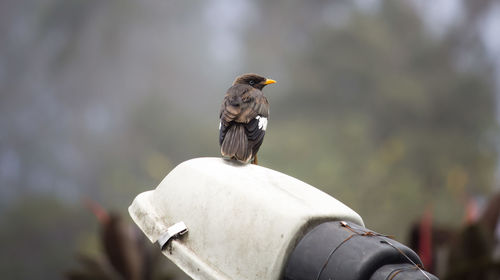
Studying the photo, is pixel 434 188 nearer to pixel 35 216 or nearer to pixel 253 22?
pixel 253 22

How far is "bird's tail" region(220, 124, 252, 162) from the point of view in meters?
1.82

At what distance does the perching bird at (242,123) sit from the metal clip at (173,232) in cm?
65

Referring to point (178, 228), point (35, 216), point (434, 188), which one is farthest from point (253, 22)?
point (178, 228)

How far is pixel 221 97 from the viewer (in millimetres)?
6906

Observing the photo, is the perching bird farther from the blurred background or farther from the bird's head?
the blurred background

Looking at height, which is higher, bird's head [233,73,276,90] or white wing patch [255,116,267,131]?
bird's head [233,73,276,90]

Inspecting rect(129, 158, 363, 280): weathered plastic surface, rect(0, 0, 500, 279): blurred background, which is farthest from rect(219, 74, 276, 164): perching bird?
rect(0, 0, 500, 279): blurred background

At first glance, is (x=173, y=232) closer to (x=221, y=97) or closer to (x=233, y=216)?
(x=233, y=216)

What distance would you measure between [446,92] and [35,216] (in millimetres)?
5361

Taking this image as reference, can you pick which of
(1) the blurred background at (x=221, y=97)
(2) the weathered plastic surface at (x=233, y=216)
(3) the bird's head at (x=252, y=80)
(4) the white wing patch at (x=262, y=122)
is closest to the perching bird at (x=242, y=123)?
(4) the white wing patch at (x=262, y=122)

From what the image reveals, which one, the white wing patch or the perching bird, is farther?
the white wing patch

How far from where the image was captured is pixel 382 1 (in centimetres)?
728

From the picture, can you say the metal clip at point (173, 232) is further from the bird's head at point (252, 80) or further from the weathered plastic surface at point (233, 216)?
the bird's head at point (252, 80)

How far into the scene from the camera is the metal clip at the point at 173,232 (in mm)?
1148
